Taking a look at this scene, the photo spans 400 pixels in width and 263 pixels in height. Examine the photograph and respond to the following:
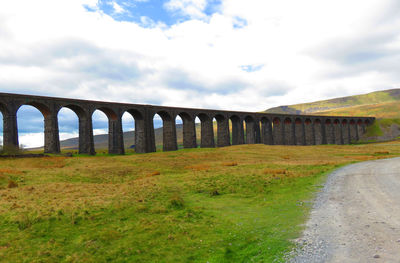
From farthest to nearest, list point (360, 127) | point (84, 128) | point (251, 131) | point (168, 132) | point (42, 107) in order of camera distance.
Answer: point (360, 127) → point (251, 131) → point (168, 132) → point (84, 128) → point (42, 107)

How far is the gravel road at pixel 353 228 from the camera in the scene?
540 centimetres

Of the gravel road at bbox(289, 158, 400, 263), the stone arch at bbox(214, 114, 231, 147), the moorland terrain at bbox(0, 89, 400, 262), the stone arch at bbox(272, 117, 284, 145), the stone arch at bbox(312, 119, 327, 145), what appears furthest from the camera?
the stone arch at bbox(312, 119, 327, 145)

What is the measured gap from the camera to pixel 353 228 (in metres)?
7.07

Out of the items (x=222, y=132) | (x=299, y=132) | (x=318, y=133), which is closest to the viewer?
(x=222, y=132)

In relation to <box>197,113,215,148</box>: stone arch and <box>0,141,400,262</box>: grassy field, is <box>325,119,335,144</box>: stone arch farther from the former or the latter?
<box>0,141,400,262</box>: grassy field

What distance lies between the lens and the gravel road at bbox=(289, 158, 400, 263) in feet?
17.7

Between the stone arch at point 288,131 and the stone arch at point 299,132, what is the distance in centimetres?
312

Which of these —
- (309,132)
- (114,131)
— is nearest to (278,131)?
(309,132)

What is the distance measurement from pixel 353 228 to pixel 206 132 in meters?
61.8

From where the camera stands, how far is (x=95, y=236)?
25.7 ft

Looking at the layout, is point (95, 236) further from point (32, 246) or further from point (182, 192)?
point (182, 192)

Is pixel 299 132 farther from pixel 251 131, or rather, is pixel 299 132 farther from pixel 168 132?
pixel 168 132

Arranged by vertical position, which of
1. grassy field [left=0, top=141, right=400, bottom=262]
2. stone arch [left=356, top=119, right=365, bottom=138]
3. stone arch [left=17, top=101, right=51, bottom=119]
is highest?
stone arch [left=17, top=101, right=51, bottom=119]

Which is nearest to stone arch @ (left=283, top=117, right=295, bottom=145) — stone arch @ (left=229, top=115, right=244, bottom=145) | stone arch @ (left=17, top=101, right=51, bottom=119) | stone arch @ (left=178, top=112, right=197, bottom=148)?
stone arch @ (left=229, top=115, right=244, bottom=145)
